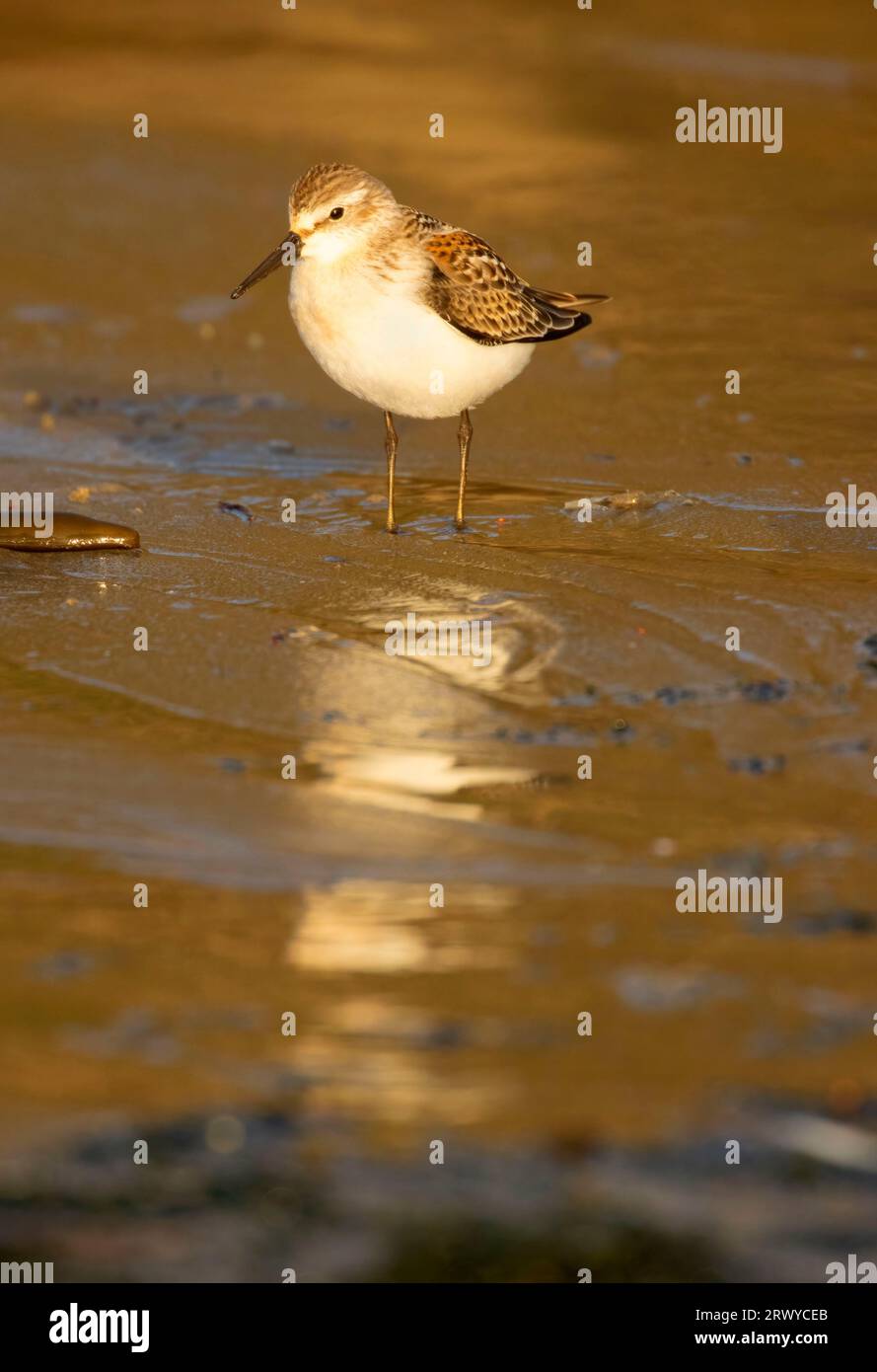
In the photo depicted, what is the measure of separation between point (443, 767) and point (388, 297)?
98.0 inches

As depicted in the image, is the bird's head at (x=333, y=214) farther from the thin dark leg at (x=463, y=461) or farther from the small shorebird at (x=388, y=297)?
the thin dark leg at (x=463, y=461)

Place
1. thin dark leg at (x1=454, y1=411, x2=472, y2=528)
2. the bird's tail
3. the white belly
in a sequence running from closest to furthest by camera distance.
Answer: the white belly
thin dark leg at (x1=454, y1=411, x2=472, y2=528)
the bird's tail

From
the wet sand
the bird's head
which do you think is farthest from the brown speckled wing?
the wet sand

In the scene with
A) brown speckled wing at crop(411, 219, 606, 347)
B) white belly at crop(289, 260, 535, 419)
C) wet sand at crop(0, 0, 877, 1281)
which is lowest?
wet sand at crop(0, 0, 877, 1281)

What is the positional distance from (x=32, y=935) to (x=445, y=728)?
155 cm

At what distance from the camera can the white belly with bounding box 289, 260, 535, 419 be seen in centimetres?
699

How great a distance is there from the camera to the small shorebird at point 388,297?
7016mm

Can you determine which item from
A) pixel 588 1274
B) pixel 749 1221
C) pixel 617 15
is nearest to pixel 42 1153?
pixel 588 1274

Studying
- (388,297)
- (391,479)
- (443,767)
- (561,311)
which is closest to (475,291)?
(388,297)

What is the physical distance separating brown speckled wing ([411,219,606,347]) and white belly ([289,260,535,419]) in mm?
79

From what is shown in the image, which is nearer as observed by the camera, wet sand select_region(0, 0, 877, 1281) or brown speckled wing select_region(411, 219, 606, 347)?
wet sand select_region(0, 0, 877, 1281)

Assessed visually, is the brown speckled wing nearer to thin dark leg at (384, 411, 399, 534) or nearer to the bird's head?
the bird's head

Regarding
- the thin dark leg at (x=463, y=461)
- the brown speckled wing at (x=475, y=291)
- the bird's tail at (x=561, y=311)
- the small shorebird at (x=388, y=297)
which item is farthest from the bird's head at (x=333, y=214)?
the bird's tail at (x=561, y=311)

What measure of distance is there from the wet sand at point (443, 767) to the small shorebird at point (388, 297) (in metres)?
0.63
